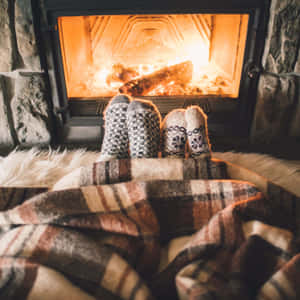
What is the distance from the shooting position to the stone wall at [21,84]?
2.95 feet

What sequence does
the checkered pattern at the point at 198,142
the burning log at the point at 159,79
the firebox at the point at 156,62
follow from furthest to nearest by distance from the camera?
1. the burning log at the point at 159,79
2. the firebox at the point at 156,62
3. the checkered pattern at the point at 198,142

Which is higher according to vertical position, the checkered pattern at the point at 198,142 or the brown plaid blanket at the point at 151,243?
the checkered pattern at the point at 198,142

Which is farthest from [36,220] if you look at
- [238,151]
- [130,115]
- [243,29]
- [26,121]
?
[243,29]

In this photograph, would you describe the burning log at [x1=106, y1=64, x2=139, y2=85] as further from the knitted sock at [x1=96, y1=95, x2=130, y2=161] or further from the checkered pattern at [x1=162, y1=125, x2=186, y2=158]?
the checkered pattern at [x1=162, y1=125, x2=186, y2=158]

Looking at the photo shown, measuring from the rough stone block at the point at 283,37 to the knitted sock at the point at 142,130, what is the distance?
1.71ft

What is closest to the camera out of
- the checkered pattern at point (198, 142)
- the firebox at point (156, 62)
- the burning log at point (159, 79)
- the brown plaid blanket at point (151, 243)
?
the brown plaid blanket at point (151, 243)

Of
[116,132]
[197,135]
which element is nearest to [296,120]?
[197,135]

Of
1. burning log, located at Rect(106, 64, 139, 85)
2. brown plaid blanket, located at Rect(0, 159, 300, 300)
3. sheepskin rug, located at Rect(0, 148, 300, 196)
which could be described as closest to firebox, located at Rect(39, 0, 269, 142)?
burning log, located at Rect(106, 64, 139, 85)

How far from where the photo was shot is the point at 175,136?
2.81 ft

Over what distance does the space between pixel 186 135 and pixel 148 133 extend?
138 mm

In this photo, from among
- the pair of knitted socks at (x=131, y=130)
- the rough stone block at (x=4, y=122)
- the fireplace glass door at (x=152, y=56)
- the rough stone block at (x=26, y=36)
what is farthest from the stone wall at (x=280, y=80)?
the rough stone block at (x=4, y=122)

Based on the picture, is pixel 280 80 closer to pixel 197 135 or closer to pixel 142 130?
pixel 197 135

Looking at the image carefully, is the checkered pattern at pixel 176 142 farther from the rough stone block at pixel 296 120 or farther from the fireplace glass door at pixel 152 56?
the rough stone block at pixel 296 120

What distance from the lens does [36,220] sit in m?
0.48
